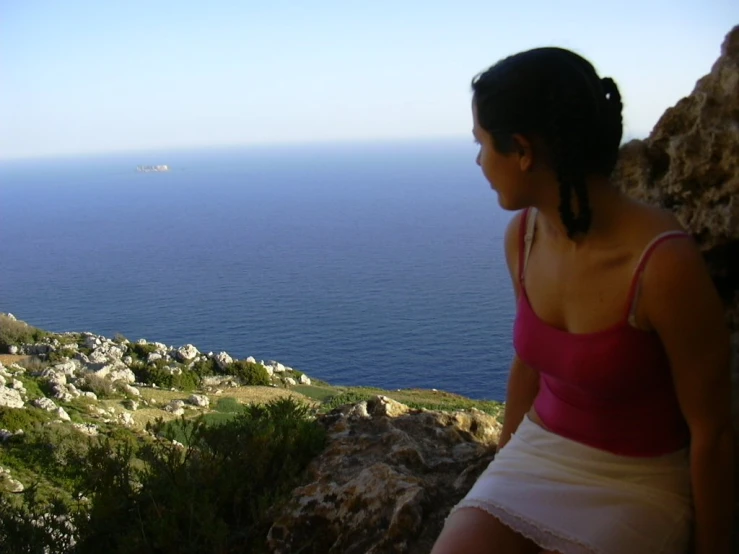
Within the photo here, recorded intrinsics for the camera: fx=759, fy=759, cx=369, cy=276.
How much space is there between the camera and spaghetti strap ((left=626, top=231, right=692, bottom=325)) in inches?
77.7

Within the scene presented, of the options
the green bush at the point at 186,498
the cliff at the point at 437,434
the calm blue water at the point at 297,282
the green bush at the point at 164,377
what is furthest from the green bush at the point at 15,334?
the cliff at the point at 437,434

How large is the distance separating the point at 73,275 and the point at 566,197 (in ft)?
293

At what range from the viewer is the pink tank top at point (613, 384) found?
2035 mm

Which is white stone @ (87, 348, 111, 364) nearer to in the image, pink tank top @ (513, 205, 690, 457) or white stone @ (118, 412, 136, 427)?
white stone @ (118, 412, 136, 427)

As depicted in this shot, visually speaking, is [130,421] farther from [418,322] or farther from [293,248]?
[293,248]

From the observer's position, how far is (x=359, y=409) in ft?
14.6

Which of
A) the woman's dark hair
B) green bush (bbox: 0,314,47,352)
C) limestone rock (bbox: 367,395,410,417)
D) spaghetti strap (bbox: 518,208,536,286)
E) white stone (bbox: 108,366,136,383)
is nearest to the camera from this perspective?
the woman's dark hair

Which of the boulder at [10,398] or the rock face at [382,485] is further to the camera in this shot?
the boulder at [10,398]

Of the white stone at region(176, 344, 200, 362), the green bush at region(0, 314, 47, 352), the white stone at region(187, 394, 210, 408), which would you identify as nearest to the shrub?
the white stone at region(187, 394, 210, 408)

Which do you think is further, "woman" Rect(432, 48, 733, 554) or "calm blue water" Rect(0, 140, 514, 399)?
"calm blue water" Rect(0, 140, 514, 399)

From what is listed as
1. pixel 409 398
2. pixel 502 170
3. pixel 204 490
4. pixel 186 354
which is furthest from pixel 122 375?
pixel 502 170

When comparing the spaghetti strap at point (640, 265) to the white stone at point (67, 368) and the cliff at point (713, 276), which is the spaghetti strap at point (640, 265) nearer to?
the cliff at point (713, 276)

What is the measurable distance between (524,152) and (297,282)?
7697 cm

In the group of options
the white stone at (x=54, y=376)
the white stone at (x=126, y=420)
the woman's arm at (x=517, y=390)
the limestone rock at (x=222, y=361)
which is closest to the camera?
the woman's arm at (x=517, y=390)
